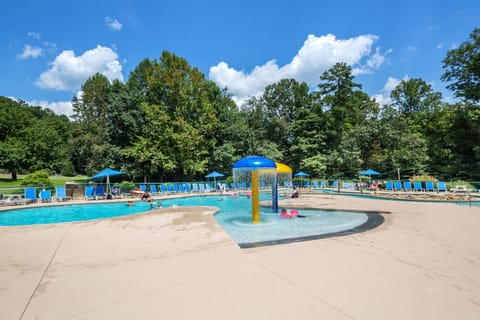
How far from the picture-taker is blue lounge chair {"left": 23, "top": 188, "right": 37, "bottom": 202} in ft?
46.1

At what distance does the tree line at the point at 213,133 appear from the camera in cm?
2312

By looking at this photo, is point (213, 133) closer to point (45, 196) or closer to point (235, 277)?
point (45, 196)

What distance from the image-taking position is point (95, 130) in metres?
26.5

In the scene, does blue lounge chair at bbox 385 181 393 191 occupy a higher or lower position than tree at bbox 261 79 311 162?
lower

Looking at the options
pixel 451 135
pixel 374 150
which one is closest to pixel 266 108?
pixel 374 150

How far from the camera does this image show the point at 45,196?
14.6 meters

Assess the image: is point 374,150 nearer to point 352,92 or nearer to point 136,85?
point 352,92

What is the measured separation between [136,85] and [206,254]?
25.1 metres

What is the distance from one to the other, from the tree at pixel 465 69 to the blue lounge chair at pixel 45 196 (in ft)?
116

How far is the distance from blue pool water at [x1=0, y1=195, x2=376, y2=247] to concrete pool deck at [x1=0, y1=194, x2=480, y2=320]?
1156mm

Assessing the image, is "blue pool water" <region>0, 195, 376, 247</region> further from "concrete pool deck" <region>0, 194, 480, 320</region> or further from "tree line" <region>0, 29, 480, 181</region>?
"tree line" <region>0, 29, 480, 181</region>

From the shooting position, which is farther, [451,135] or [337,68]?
[337,68]

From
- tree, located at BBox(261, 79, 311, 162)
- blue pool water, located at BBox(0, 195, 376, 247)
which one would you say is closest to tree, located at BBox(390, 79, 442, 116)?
tree, located at BBox(261, 79, 311, 162)

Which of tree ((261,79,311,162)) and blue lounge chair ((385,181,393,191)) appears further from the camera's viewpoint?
tree ((261,79,311,162))
